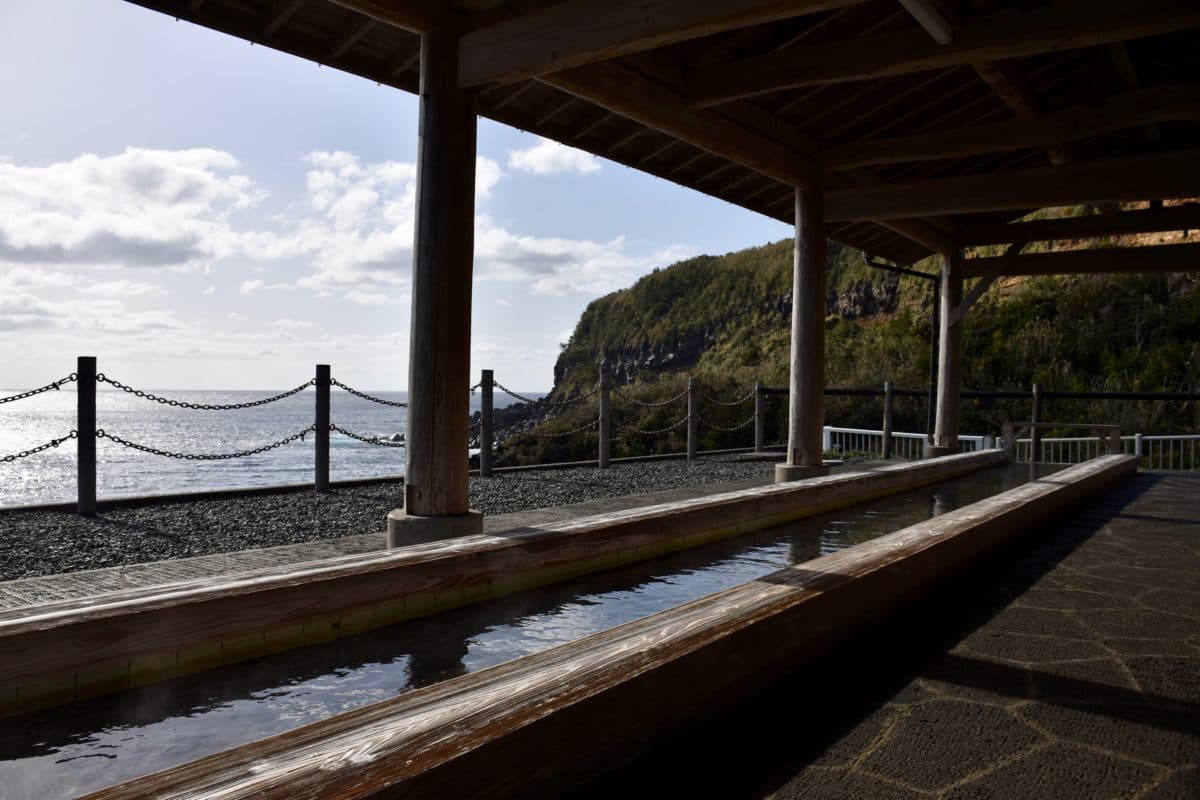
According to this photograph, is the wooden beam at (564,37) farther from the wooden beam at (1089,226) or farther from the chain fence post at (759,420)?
the chain fence post at (759,420)

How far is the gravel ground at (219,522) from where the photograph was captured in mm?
4387

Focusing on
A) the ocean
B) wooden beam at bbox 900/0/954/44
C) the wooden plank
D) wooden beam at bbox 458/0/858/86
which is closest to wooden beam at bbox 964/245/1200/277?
wooden beam at bbox 900/0/954/44

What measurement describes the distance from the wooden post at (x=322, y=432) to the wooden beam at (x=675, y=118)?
3481 millimetres

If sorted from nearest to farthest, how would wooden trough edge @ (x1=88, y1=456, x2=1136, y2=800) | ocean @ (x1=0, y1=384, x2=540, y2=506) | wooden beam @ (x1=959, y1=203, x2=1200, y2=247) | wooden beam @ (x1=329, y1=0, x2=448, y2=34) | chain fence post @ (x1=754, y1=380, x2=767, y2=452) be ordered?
1. wooden trough edge @ (x1=88, y1=456, x2=1136, y2=800)
2. wooden beam @ (x1=329, y1=0, x2=448, y2=34)
3. wooden beam @ (x1=959, y1=203, x2=1200, y2=247)
4. chain fence post @ (x1=754, y1=380, x2=767, y2=452)
5. ocean @ (x1=0, y1=384, x2=540, y2=506)

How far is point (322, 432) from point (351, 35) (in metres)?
3.50

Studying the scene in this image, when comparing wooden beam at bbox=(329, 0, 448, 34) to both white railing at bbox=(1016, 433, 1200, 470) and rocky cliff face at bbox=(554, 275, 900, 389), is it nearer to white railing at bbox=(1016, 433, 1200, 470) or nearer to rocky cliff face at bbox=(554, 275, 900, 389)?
white railing at bbox=(1016, 433, 1200, 470)

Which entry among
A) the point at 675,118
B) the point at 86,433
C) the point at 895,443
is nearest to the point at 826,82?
the point at 675,118

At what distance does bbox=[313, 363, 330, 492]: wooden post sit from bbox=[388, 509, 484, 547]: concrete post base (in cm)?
272

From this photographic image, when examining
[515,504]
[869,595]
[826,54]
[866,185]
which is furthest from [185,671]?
[866,185]

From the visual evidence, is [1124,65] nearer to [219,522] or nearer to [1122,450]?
[219,522]

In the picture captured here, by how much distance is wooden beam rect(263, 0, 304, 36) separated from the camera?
435 centimetres

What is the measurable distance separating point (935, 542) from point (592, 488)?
14.6ft

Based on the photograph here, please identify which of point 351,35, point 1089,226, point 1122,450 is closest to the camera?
point 351,35

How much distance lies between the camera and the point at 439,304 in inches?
169
